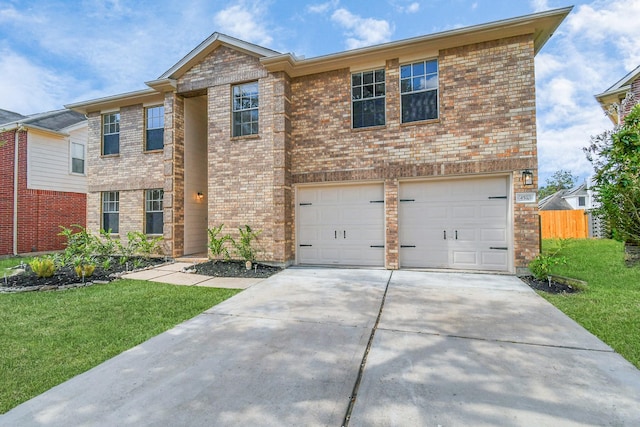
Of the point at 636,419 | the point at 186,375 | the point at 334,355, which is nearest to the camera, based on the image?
the point at 636,419

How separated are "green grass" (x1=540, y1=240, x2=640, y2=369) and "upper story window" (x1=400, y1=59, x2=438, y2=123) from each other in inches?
184

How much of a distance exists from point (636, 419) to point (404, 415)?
1614 millimetres

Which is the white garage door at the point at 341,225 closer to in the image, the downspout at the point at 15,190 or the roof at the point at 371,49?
the roof at the point at 371,49

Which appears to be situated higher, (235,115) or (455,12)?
(455,12)

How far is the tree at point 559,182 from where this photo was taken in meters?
44.4

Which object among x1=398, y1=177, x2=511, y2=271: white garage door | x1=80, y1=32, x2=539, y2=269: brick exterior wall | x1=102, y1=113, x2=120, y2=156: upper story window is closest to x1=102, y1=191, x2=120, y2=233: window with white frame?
x1=80, y1=32, x2=539, y2=269: brick exterior wall

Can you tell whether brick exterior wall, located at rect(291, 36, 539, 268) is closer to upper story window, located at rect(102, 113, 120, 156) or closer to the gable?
the gable

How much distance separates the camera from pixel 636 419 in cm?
205

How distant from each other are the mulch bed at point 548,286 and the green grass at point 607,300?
0.23 meters

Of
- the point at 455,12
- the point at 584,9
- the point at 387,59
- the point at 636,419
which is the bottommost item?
the point at 636,419

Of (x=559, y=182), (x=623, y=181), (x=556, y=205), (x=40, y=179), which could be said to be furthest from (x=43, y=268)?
(x=559, y=182)

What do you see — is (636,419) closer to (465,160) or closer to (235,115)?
(465,160)

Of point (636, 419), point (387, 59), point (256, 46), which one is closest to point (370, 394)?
point (636, 419)

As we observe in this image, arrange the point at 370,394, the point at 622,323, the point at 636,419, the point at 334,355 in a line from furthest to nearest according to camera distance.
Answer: the point at 622,323, the point at 334,355, the point at 370,394, the point at 636,419
